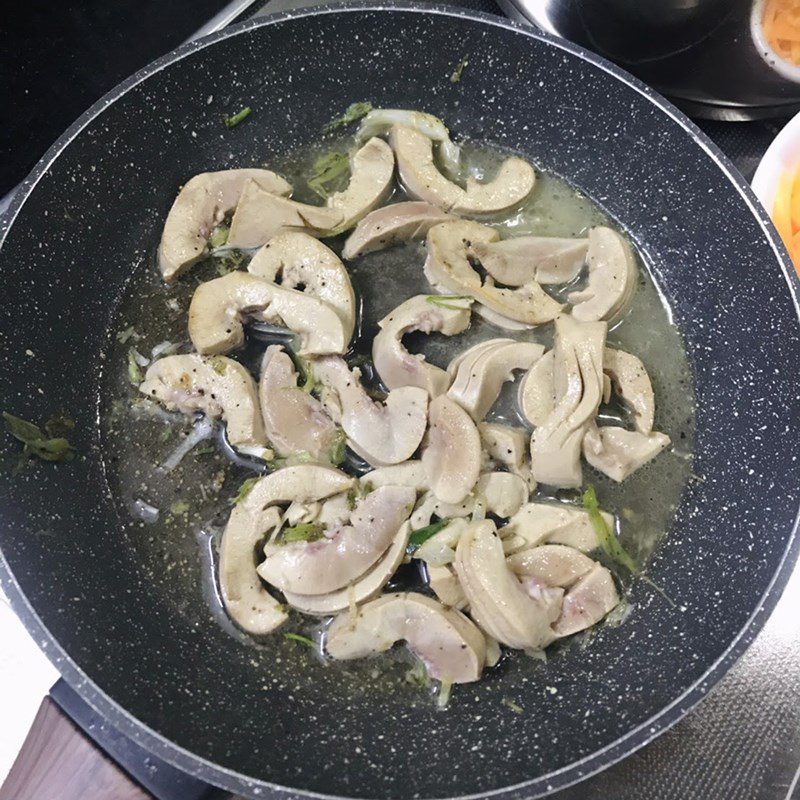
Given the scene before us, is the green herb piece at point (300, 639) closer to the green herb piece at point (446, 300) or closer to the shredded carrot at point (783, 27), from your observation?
the green herb piece at point (446, 300)

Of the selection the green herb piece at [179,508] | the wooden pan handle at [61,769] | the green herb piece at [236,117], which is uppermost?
the green herb piece at [236,117]

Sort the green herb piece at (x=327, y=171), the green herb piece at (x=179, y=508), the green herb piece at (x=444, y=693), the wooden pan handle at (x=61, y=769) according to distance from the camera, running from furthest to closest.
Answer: the green herb piece at (x=327, y=171), the green herb piece at (x=179, y=508), the green herb piece at (x=444, y=693), the wooden pan handle at (x=61, y=769)

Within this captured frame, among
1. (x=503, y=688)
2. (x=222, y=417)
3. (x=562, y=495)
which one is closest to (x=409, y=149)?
(x=222, y=417)

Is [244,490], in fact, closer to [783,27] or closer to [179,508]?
[179,508]

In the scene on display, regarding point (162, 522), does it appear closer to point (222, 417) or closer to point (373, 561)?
point (222, 417)

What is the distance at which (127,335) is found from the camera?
162 cm

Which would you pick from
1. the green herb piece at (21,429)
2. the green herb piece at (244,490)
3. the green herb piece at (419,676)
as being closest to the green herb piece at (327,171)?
the green herb piece at (244,490)

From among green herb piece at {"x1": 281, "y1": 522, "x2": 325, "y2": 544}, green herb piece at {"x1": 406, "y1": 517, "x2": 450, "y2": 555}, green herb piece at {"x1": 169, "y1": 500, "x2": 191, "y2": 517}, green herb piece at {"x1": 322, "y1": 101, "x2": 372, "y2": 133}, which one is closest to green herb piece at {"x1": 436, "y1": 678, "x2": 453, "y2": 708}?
green herb piece at {"x1": 406, "y1": 517, "x2": 450, "y2": 555}

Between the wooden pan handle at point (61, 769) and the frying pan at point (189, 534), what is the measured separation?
0.37 feet

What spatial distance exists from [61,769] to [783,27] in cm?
196

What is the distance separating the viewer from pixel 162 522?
1509 millimetres

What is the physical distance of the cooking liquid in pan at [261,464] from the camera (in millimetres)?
1489

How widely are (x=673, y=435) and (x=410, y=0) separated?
42.0 inches

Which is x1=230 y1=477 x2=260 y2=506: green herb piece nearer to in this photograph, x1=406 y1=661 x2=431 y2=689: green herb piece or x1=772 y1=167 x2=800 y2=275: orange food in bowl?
x1=406 y1=661 x2=431 y2=689: green herb piece
